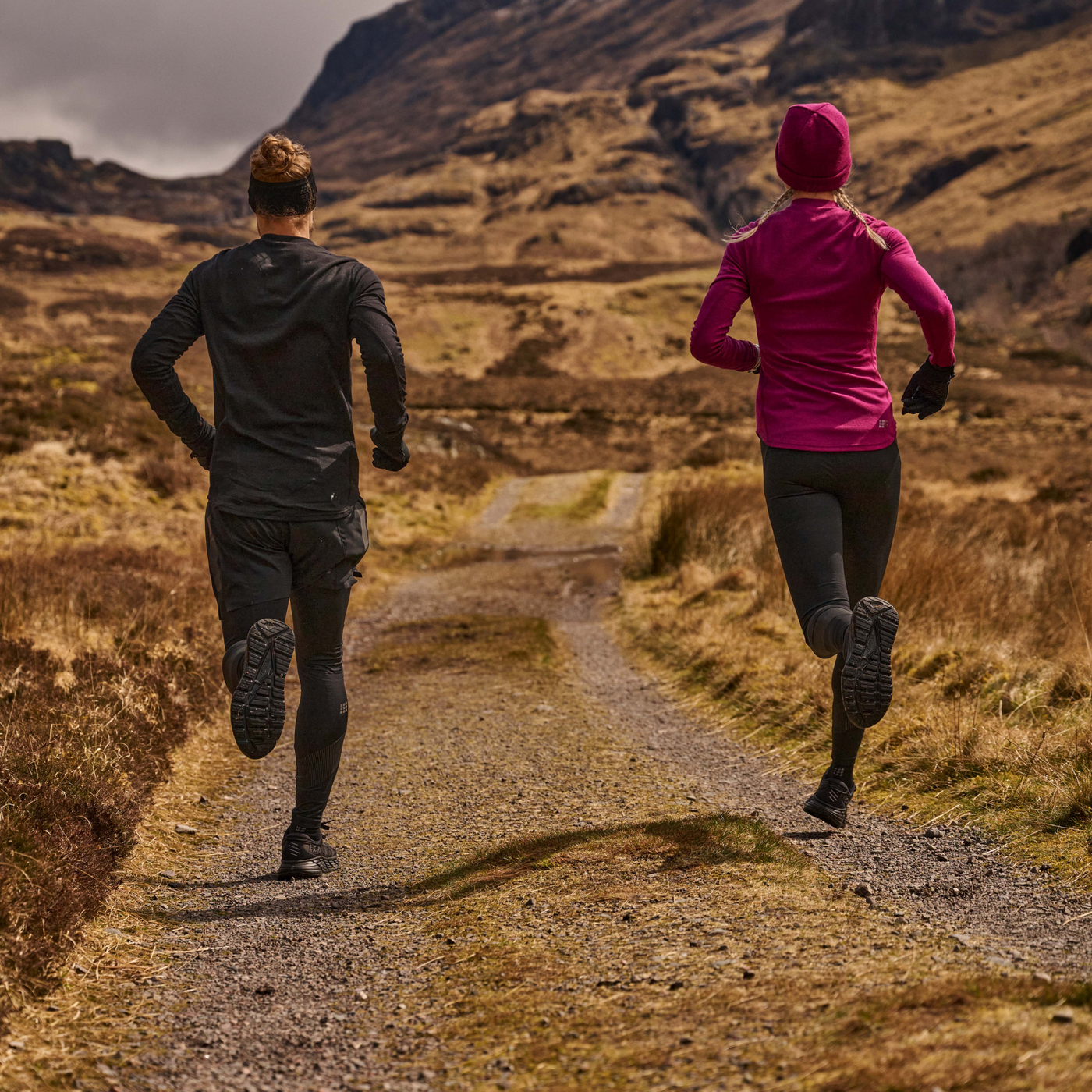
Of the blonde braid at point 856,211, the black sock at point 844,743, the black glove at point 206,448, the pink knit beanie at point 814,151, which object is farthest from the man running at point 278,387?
the black sock at point 844,743

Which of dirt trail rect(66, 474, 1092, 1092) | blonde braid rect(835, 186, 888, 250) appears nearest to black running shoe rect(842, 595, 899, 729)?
dirt trail rect(66, 474, 1092, 1092)

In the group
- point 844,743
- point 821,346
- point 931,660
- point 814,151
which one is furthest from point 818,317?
point 931,660

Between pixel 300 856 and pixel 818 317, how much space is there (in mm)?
2621

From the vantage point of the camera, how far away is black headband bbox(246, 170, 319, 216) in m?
3.34

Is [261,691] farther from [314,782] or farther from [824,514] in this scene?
[824,514]

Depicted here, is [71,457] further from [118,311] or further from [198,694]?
[118,311]

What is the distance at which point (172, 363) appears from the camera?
3438 millimetres

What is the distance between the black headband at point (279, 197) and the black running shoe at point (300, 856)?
2.16 metres

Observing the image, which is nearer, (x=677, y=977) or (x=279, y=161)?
(x=677, y=977)

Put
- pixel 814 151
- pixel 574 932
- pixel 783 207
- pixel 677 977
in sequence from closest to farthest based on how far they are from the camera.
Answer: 1. pixel 677 977
2. pixel 574 932
3. pixel 814 151
4. pixel 783 207

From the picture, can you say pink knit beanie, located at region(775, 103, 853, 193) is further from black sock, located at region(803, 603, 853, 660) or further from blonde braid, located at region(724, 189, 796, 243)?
black sock, located at region(803, 603, 853, 660)

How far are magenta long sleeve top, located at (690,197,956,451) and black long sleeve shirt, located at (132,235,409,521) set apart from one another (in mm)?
1124

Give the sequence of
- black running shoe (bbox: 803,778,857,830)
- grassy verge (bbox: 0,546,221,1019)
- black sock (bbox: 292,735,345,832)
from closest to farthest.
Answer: grassy verge (bbox: 0,546,221,1019) → black sock (bbox: 292,735,345,832) → black running shoe (bbox: 803,778,857,830)

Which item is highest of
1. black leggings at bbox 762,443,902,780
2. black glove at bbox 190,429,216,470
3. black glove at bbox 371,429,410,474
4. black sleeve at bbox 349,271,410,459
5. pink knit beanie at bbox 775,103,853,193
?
pink knit beanie at bbox 775,103,853,193
